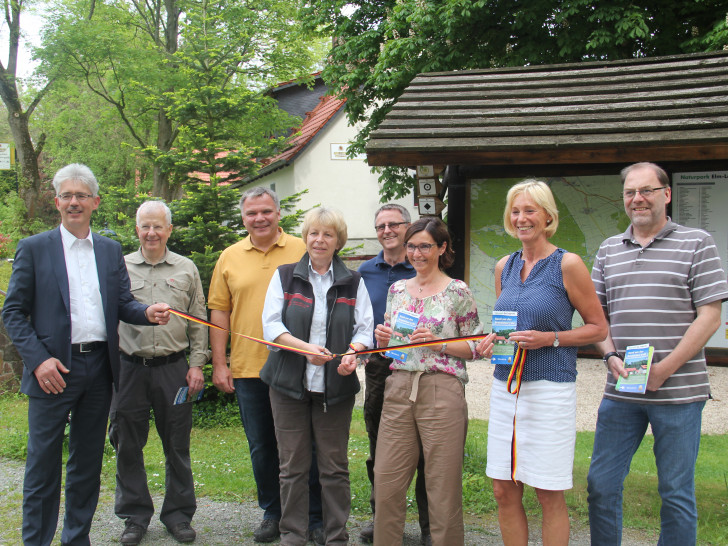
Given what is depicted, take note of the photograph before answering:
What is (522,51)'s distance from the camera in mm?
13336

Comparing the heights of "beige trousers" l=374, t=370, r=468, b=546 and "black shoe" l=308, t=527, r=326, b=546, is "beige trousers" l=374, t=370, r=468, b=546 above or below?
above

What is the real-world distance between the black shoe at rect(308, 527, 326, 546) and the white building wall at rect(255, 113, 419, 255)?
2011 cm

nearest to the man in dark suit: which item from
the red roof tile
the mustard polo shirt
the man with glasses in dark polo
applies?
the mustard polo shirt

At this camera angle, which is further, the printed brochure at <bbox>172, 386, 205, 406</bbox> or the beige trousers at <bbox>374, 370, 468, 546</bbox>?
the printed brochure at <bbox>172, 386, 205, 406</bbox>

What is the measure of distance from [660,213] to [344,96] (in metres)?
13.2

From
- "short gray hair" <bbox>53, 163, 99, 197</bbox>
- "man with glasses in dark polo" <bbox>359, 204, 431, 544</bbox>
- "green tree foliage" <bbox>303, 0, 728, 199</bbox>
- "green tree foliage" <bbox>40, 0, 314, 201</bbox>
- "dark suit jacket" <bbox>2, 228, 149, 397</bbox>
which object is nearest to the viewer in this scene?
"dark suit jacket" <bbox>2, 228, 149, 397</bbox>

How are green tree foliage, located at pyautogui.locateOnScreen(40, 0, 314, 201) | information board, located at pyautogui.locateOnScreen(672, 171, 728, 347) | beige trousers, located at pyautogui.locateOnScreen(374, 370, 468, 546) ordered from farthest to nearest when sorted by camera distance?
green tree foliage, located at pyautogui.locateOnScreen(40, 0, 314, 201) < information board, located at pyautogui.locateOnScreen(672, 171, 728, 347) < beige trousers, located at pyautogui.locateOnScreen(374, 370, 468, 546)

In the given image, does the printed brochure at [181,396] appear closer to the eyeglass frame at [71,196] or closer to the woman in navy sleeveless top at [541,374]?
the eyeglass frame at [71,196]

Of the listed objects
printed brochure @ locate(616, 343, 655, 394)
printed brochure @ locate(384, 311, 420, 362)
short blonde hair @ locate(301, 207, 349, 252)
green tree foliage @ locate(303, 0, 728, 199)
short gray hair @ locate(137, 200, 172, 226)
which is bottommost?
printed brochure @ locate(616, 343, 655, 394)

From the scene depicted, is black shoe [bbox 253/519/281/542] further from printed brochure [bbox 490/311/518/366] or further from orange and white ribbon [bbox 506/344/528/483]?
printed brochure [bbox 490/311/518/366]

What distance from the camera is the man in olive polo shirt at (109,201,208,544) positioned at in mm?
4242

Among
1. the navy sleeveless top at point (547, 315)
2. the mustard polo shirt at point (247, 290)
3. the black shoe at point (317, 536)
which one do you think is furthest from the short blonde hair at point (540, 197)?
the black shoe at point (317, 536)

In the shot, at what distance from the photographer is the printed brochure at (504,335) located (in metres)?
3.18

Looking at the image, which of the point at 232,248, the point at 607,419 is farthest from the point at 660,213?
the point at 232,248
